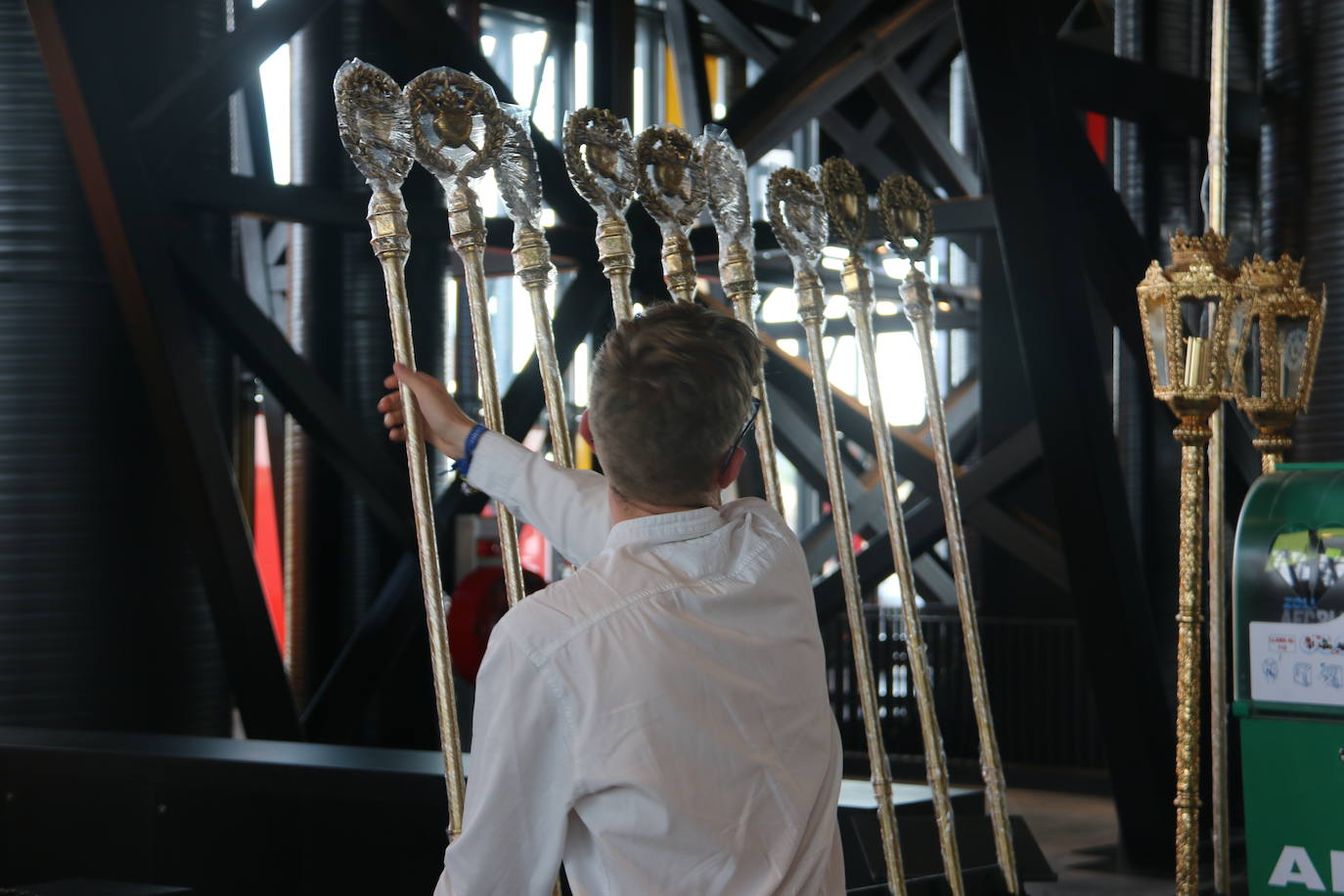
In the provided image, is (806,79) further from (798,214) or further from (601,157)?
(601,157)

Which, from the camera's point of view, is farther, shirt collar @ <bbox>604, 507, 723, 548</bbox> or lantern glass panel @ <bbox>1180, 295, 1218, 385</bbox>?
lantern glass panel @ <bbox>1180, 295, 1218, 385</bbox>

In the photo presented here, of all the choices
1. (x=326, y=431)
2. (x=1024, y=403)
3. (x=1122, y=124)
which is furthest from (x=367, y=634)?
(x=1024, y=403)

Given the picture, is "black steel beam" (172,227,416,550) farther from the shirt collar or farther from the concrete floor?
the shirt collar

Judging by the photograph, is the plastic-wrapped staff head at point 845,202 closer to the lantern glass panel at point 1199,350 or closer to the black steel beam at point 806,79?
the lantern glass panel at point 1199,350

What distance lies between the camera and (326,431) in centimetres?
446

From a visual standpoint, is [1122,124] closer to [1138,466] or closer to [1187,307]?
[1138,466]

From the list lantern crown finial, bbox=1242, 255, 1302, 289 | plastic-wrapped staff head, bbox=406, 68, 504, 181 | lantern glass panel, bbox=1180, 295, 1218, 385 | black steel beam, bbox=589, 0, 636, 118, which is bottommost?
lantern glass panel, bbox=1180, 295, 1218, 385

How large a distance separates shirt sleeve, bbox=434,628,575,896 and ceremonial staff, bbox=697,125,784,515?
4.08 feet

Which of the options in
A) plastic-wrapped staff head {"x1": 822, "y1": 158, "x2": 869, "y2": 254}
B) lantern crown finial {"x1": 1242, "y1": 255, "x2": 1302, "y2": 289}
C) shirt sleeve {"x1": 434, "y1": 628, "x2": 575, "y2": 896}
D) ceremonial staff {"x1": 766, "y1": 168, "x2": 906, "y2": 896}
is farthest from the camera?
lantern crown finial {"x1": 1242, "y1": 255, "x2": 1302, "y2": 289}

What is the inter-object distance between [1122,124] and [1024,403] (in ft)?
7.55

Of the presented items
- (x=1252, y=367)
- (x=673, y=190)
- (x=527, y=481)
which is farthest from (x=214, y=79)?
(x=1252, y=367)

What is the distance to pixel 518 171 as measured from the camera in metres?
2.58

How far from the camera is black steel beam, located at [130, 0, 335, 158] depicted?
13.5 ft

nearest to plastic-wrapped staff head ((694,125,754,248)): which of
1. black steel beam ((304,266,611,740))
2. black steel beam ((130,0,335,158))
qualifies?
black steel beam ((130,0,335,158))
